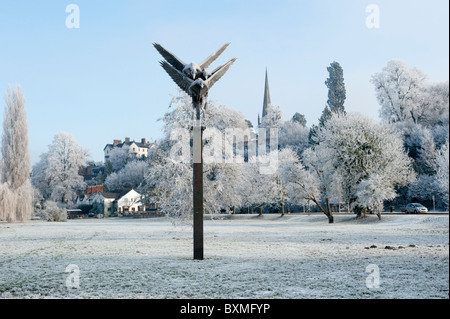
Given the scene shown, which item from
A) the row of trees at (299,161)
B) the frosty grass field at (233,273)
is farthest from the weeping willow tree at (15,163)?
the frosty grass field at (233,273)

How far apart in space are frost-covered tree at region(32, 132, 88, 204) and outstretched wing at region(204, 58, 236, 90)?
63.4 metres

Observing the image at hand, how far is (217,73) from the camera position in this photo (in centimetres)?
1411

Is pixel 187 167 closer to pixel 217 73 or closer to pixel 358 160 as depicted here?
pixel 217 73

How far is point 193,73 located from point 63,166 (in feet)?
213

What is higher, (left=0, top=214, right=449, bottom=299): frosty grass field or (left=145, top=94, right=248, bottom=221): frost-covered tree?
(left=145, top=94, right=248, bottom=221): frost-covered tree

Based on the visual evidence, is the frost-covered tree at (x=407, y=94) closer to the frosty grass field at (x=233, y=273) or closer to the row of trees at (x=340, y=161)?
the row of trees at (x=340, y=161)

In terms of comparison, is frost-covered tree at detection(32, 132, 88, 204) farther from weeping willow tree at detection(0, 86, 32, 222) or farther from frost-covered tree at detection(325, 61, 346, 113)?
frost-covered tree at detection(325, 61, 346, 113)

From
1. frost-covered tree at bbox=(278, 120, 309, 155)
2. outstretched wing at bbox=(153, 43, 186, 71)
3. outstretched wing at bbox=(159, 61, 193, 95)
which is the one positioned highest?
frost-covered tree at bbox=(278, 120, 309, 155)

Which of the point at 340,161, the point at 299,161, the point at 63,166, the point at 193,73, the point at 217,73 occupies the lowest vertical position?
the point at 340,161

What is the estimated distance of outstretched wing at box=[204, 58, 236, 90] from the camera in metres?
13.8

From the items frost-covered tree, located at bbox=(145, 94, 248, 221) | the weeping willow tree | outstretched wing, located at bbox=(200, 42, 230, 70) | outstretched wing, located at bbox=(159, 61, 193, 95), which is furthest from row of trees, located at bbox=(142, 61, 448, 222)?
the weeping willow tree

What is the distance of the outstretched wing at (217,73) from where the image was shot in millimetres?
13809

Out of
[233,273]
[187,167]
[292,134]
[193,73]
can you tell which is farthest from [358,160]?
[292,134]
